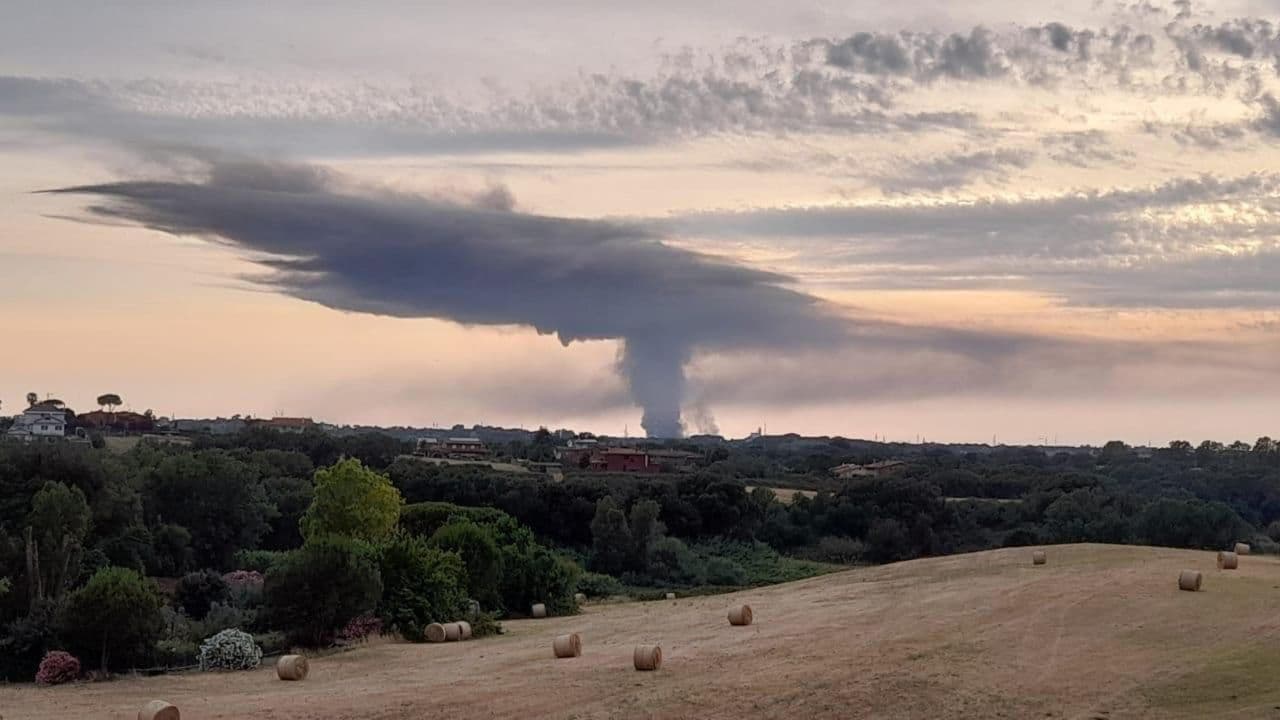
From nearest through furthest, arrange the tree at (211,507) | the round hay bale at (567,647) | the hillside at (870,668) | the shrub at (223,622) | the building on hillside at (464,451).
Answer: the hillside at (870,668)
the round hay bale at (567,647)
the shrub at (223,622)
the tree at (211,507)
the building on hillside at (464,451)

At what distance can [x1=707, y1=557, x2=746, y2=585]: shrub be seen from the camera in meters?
68.6

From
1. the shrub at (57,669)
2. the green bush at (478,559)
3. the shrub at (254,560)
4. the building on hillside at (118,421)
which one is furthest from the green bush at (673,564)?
the building on hillside at (118,421)

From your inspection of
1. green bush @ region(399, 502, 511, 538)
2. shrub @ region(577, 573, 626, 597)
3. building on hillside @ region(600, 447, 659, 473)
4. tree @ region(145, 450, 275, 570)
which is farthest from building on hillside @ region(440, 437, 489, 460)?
green bush @ region(399, 502, 511, 538)

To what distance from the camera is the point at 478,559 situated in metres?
46.6

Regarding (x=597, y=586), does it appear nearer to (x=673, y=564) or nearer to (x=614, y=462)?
(x=673, y=564)

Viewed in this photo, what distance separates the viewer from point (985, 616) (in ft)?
97.7

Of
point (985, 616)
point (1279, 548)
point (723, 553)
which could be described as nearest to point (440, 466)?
point (723, 553)

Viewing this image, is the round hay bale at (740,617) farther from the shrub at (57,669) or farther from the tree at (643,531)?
the tree at (643,531)

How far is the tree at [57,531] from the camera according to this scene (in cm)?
4525

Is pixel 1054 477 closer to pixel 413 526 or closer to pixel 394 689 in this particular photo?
pixel 413 526

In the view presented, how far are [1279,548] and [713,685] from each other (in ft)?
125

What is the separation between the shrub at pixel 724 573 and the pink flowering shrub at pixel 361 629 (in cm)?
3311

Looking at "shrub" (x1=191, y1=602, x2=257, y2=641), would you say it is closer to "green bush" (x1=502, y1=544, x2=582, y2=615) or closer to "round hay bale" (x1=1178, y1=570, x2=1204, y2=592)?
"green bush" (x1=502, y1=544, x2=582, y2=615)

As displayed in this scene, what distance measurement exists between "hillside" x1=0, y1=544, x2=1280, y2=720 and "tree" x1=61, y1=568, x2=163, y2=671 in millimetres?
1653
